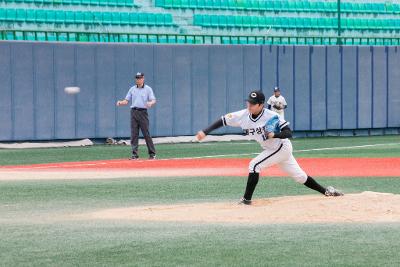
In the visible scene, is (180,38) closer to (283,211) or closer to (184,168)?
(184,168)

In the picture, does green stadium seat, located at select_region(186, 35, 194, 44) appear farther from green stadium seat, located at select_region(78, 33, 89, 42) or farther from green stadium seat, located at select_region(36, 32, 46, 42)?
green stadium seat, located at select_region(36, 32, 46, 42)

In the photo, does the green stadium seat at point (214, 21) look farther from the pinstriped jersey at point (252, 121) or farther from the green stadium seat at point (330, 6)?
the pinstriped jersey at point (252, 121)

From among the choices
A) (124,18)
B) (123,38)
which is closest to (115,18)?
(124,18)

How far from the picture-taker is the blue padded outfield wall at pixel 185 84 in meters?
25.7

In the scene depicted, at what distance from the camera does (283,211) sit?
397 inches

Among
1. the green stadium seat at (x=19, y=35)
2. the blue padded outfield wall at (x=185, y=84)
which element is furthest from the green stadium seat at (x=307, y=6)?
the green stadium seat at (x=19, y=35)

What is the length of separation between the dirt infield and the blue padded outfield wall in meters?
6.65

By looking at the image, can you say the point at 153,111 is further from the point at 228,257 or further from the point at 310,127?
the point at 228,257

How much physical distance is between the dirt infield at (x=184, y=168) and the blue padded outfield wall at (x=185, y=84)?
21.8 feet

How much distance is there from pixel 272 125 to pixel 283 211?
44.6 inches

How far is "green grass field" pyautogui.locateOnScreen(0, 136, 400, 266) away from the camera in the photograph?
7.09 metres

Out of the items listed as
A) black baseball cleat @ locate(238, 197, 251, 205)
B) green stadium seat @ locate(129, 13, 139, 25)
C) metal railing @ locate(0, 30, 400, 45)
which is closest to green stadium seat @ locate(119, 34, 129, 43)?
metal railing @ locate(0, 30, 400, 45)

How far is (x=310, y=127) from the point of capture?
104 ft

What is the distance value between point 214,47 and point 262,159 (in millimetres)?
18471
